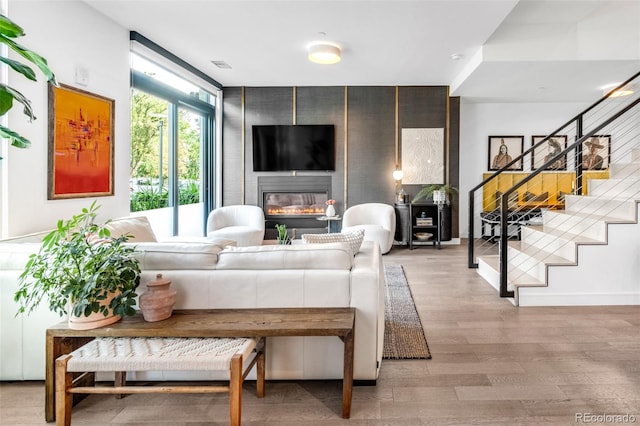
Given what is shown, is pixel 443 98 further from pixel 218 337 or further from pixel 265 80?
pixel 218 337

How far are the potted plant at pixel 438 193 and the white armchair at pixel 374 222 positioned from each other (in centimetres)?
79

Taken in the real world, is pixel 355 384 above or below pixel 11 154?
below

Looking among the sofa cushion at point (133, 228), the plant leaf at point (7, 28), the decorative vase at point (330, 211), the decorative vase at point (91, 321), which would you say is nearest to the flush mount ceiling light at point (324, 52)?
the decorative vase at point (330, 211)

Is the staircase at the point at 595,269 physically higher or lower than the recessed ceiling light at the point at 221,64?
lower

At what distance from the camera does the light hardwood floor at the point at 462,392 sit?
1.89 meters

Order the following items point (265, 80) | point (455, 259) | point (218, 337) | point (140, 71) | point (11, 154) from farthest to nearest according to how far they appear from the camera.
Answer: point (265, 80), point (455, 259), point (140, 71), point (11, 154), point (218, 337)

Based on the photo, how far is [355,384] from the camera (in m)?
2.17

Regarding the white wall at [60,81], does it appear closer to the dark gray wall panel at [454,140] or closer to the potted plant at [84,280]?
the potted plant at [84,280]

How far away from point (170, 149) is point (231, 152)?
5.91ft

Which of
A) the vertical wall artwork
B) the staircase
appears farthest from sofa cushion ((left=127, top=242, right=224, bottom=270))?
Answer: the vertical wall artwork

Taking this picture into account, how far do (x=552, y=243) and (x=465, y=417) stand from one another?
2.90 metres

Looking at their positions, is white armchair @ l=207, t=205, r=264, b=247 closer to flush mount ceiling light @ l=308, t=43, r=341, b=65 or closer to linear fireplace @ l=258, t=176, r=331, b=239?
linear fireplace @ l=258, t=176, r=331, b=239

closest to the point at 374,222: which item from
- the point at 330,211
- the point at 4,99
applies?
the point at 330,211

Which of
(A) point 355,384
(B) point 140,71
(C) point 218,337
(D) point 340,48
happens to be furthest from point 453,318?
(B) point 140,71
